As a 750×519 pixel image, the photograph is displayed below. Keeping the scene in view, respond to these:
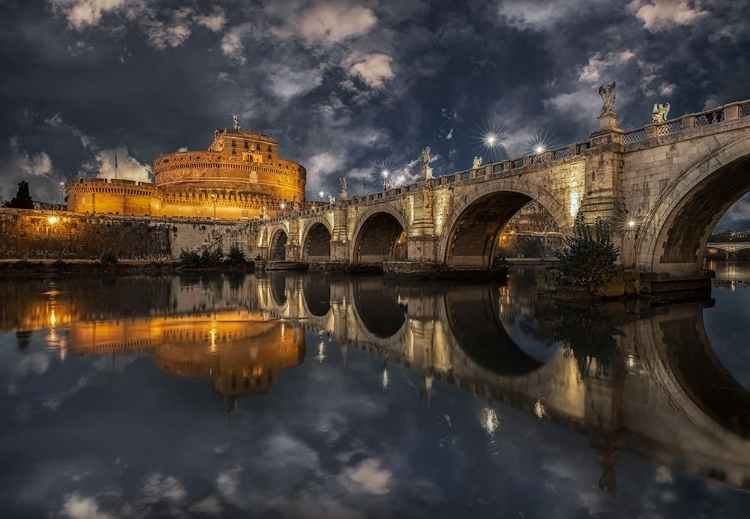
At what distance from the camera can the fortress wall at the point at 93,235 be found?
4675 centimetres

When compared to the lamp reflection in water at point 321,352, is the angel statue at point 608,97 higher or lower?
higher

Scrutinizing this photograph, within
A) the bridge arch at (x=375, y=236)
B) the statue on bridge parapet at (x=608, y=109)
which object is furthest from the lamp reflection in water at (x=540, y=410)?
the bridge arch at (x=375, y=236)

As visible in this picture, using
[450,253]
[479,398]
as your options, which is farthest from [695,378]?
[450,253]

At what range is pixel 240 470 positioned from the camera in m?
3.99

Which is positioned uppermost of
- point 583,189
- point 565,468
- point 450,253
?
point 583,189

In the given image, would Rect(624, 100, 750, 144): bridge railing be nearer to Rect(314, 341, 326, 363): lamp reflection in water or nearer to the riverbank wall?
Rect(314, 341, 326, 363): lamp reflection in water

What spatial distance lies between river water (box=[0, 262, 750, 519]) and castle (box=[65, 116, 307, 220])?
62825 millimetres

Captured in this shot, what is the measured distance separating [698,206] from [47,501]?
19365 mm

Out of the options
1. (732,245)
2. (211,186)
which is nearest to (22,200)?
(211,186)

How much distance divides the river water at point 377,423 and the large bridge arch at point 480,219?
13.5 m

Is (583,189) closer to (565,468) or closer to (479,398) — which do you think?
(479,398)

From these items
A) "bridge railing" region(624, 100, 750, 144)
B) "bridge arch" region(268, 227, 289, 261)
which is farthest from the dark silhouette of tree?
"bridge railing" region(624, 100, 750, 144)

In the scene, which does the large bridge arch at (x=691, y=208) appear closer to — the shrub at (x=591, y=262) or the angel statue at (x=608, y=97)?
the shrub at (x=591, y=262)

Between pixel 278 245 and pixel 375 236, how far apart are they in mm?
30971
